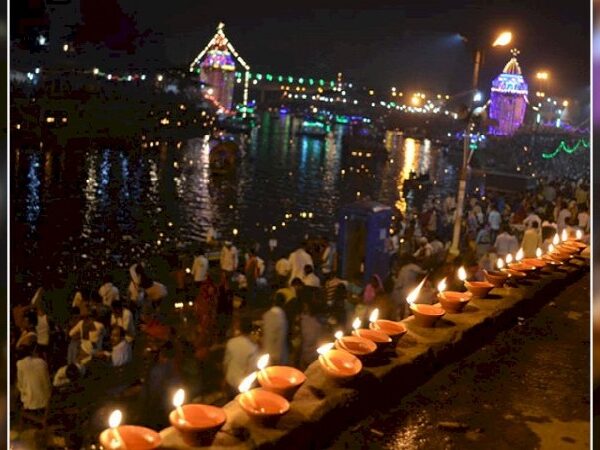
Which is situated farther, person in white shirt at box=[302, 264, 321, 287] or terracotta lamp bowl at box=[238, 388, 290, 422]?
person in white shirt at box=[302, 264, 321, 287]

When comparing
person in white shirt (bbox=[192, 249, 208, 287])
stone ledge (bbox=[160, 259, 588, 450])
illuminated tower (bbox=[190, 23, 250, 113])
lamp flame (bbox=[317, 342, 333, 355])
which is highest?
illuminated tower (bbox=[190, 23, 250, 113])

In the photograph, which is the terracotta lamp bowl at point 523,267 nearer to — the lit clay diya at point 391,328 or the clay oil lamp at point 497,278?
the clay oil lamp at point 497,278

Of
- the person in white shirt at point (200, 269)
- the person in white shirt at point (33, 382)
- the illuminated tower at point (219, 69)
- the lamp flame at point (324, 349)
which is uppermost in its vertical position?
the illuminated tower at point (219, 69)

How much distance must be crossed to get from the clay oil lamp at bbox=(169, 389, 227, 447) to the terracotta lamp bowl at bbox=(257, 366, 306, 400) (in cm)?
43

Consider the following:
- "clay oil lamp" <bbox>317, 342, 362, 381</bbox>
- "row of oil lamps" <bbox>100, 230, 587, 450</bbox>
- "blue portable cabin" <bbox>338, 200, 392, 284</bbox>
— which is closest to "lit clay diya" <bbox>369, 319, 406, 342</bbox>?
"row of oil lamps" <bbox>100, 230, 587, 450</bbox>

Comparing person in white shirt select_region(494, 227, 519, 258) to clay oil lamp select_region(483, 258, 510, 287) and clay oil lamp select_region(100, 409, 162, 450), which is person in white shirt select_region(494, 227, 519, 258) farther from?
clay oil lamp select_region(100, 409, 162, 450)

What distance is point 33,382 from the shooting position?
24.5 ft

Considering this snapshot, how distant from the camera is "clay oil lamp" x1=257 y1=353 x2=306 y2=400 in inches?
138

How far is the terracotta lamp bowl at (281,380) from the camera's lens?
11.5 ft

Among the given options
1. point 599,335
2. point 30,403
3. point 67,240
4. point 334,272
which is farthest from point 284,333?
point 67,240

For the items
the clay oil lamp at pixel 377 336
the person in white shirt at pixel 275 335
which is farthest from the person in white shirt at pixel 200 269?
the clay oil lamp at pixel 377 336

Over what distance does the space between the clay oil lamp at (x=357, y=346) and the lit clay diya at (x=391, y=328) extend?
0.86ft

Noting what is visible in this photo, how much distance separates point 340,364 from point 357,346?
0.34 metres

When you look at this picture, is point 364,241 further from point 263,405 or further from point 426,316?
point 263,405
